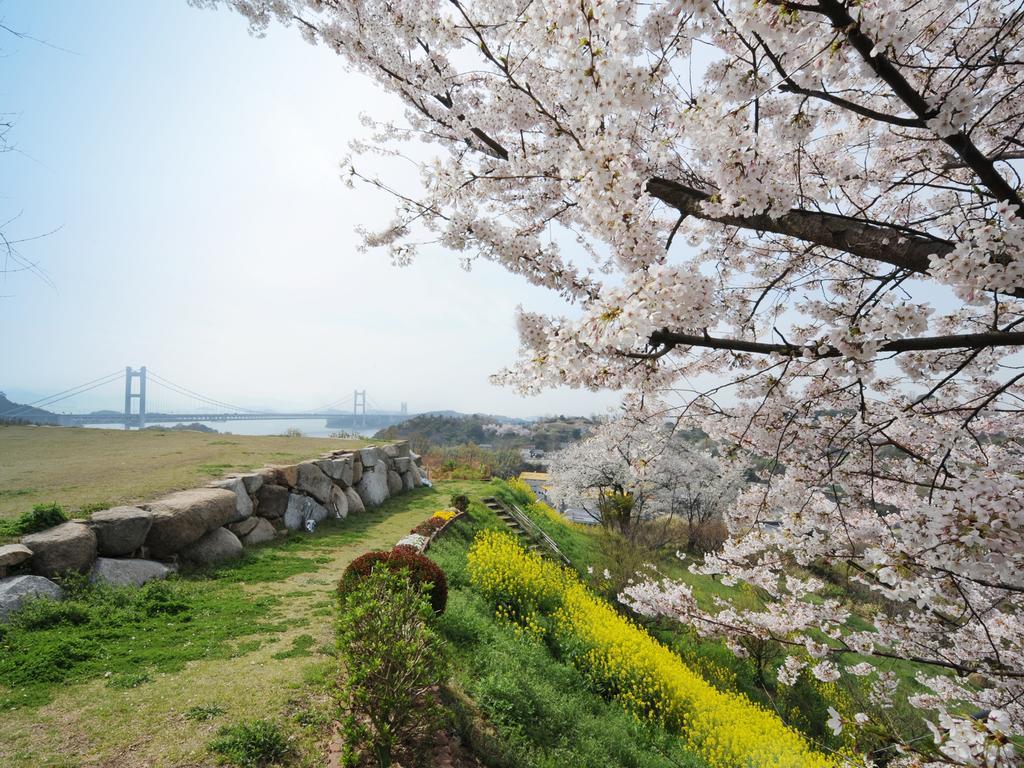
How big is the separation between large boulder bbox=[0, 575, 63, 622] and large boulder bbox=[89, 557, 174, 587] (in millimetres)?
511

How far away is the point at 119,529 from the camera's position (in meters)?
5.82

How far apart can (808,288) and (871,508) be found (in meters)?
1.96

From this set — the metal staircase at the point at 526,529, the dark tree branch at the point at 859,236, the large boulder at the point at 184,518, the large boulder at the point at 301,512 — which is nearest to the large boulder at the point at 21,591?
the large boulder at the point at 184,518

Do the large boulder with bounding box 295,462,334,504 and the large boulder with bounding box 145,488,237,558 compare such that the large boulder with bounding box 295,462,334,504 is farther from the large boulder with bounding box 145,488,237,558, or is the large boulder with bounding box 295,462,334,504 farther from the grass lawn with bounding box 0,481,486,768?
the grass lawn with bounding box 0,481,486,768

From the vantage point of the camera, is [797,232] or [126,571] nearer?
[797,232]

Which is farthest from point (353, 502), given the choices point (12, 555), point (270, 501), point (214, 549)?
point (12, 555)

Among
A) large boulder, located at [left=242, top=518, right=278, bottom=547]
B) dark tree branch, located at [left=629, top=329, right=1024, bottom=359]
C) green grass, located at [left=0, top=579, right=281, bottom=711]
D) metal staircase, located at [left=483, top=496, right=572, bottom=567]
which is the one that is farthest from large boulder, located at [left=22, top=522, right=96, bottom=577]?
metal staircase, located at [left=483, top=496, right=572, bottom=567]

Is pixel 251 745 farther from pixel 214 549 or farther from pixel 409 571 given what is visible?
pixel 214 549

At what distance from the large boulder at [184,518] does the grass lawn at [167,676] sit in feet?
1.83

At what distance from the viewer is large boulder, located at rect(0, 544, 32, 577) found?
15.4 feet

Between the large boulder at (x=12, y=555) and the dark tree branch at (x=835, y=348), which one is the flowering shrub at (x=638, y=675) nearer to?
the dark tree branch at (x=835, y=348)

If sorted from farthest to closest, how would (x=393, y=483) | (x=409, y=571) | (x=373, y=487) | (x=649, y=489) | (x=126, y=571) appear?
(x=649, y=489) → (x=393, y=483) → (x=373, y=487) → (x=126, y=571) → (x=409, y=571)

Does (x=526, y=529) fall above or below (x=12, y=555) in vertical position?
below

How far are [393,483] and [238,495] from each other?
6609 mm
